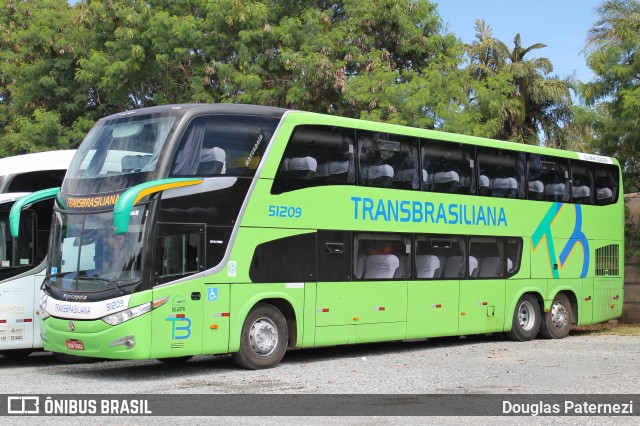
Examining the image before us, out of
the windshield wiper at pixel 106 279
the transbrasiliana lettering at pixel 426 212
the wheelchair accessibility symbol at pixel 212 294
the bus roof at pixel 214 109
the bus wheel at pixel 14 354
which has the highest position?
the bus roof at pixel 214 109

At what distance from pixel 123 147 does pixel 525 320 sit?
31.9ft

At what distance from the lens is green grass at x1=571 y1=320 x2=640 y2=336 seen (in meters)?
22.2

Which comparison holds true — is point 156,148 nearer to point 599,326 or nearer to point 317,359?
point 317,359

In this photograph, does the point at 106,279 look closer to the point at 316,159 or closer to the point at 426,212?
the point at 316,159

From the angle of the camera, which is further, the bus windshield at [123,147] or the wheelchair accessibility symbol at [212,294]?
the wheelchair accessibility symbol at [212,294]

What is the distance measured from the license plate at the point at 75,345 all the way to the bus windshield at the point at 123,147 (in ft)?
7.90

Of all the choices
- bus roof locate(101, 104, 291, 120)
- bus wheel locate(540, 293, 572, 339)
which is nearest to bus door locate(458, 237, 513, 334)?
bus wheel locate(540, 293, 572, 339)

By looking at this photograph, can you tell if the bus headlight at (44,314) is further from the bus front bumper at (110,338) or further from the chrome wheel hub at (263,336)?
A: the chrome wheel hub at (263,336)

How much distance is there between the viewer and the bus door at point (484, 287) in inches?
723

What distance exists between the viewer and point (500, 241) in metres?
19.0

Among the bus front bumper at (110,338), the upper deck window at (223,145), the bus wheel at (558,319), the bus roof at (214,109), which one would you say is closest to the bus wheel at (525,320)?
the bus wheel at (558,319)

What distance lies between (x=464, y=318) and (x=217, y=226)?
619 cm

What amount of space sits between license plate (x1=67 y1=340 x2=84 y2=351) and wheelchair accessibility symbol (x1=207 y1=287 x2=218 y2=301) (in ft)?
6.24

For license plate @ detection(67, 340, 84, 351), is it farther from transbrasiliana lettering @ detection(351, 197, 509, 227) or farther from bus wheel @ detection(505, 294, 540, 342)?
bus wheel @ detection(505, 294, 540, 342)
